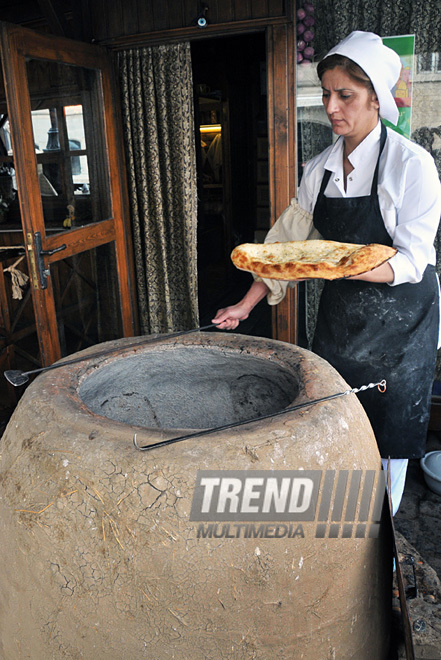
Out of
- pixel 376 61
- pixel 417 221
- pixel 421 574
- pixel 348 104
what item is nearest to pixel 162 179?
pixel 348 104

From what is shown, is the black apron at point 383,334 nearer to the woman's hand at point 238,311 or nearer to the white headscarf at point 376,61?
the white headscarf at point 376,61

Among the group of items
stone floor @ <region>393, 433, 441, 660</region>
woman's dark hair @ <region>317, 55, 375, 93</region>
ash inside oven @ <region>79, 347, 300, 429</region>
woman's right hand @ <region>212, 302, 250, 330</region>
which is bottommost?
stone floor @ <region>393, 433, 441, 660</region>

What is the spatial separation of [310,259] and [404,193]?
43 centimetres

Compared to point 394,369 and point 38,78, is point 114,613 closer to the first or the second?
point 394,369

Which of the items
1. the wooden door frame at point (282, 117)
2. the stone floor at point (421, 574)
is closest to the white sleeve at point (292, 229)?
the stone floor at point (421, 574)

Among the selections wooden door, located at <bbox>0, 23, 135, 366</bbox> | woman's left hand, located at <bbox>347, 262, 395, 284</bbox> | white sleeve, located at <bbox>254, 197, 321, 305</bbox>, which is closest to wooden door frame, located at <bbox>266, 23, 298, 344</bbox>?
wooden door, located at <bbox>0, 23, 135, 366</bbox>

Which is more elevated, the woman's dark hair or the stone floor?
the woman's dark hair

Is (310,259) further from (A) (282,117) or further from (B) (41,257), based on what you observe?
(A) (282,117)

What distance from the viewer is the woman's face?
203 cm

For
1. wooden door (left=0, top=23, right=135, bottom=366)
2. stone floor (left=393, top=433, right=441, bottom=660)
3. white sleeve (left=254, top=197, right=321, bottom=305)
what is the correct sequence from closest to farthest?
1. stone floor (left=393, top=433, right=441, bottom=660)
2. white sleeve (left=254, top=197, right=321, bottom=305)
3. wooden door (left=0, top=23, right=135, bottom=366)

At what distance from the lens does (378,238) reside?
7.09 ft

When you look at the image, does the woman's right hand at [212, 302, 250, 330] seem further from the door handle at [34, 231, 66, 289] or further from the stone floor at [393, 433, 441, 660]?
the door handle at [34, 231, 66, 289]

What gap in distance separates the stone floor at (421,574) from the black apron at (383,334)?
41 cm

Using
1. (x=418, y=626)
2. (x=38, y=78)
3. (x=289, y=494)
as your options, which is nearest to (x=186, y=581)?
(x=289, y=494)
